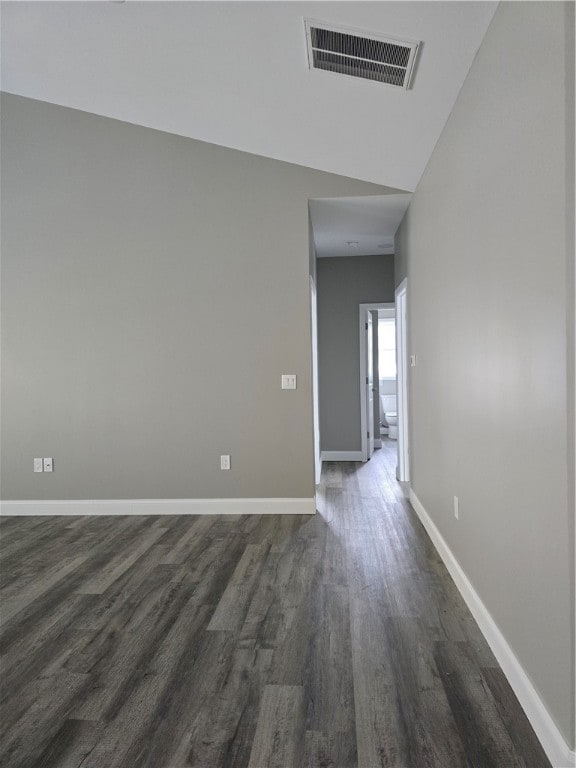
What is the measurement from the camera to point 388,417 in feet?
33.7

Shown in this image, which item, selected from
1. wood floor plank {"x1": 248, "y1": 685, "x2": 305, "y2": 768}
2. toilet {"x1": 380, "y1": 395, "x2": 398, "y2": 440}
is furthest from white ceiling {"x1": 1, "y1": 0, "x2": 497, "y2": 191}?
toilet {"x1": 380, "y1": 395, "x2": 398, "y2": 440}

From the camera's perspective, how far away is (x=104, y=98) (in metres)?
4.16

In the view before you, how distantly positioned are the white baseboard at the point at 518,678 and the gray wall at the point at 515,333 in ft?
0.15

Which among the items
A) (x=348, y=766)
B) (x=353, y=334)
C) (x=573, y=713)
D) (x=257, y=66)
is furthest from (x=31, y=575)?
(x=353, y=334)

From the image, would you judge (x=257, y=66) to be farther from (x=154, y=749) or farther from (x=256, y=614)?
(x=154, y=749)

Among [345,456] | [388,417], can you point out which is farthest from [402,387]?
[388,417]

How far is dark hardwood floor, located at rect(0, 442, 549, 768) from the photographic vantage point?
173cm

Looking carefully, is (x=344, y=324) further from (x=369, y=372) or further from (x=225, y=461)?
(x=225, y=461)

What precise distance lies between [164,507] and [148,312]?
1671 millimetres

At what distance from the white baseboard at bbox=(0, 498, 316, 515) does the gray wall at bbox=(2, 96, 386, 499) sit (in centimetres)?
6

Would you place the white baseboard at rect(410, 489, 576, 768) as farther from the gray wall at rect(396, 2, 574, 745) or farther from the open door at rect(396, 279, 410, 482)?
the open door at rect(396, 279, 410, 482)

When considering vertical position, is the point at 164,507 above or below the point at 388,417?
below

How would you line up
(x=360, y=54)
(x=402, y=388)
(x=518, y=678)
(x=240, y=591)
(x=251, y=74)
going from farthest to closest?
(x=402, y=388)
(x=251, y=74)
(x=240, y=591)
(x=360, y=54)
(x=518, y=678)

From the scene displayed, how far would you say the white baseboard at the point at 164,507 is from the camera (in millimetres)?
4520
